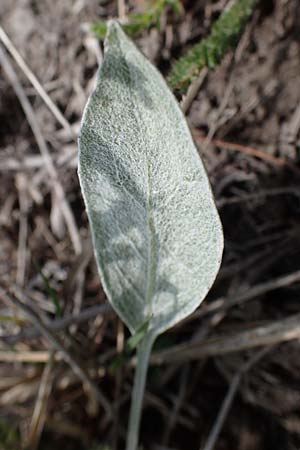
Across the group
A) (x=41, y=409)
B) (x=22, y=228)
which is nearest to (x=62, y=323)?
(x=41, y=409)

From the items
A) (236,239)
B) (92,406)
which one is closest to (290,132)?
(236,239)

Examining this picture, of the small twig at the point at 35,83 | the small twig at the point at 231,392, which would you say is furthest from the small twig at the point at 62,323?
the small twig at the point at 35,83

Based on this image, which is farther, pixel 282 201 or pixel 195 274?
pixel 282 201

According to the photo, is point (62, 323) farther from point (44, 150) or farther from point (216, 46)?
point (216, 46)

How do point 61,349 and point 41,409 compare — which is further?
point 41,409

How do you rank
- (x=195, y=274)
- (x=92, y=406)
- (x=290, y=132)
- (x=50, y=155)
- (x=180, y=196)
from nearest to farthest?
A: (x=180, y=196) → (x=195, y=274) → (x=290, y=132) → (x=92, y=406) → (x=50, y=155)

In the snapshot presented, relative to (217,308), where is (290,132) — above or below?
above

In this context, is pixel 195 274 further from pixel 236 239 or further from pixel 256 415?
pixel 256 415
